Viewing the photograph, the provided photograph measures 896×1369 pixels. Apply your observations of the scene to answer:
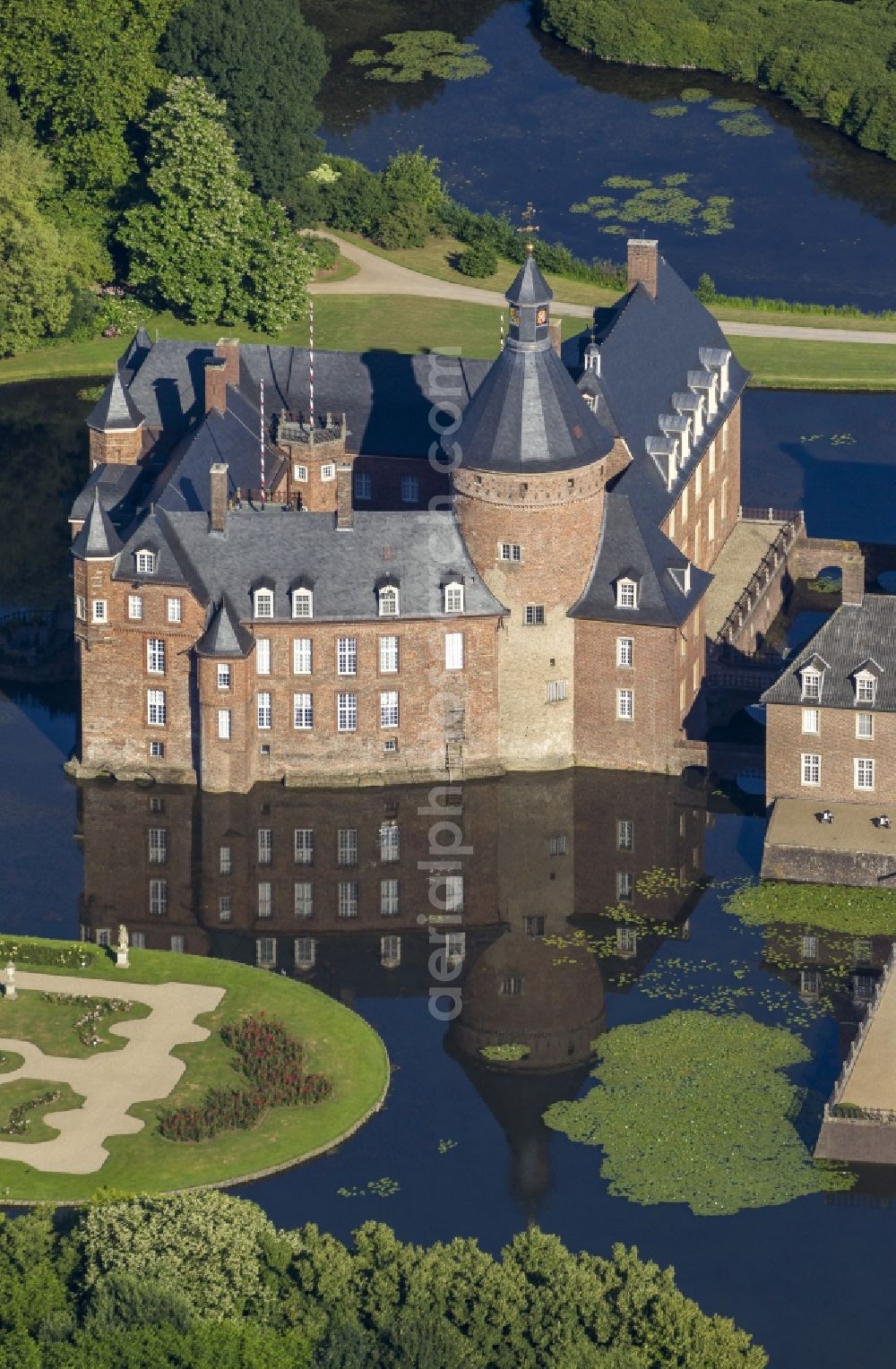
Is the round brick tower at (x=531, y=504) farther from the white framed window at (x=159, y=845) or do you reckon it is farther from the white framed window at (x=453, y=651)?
the white framed window at (x=159, y=845)

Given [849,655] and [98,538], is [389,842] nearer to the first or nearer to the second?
[98,538]

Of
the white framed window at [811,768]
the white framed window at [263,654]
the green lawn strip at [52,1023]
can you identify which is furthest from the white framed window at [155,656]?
the white framed window at [811,768]

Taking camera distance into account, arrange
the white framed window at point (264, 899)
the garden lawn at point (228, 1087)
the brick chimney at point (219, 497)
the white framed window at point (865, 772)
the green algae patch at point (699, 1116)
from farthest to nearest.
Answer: the brick chimney at point (219, 497) < the white framed window at point (865, 772) < the white framed window at point (264, 899) < the green algae patch at point (699, 1116) < the garden lawn at point (228, 1087)

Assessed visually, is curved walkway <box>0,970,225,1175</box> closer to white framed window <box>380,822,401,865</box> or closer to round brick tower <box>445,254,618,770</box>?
white framed window <box>380,822,401,865</box>

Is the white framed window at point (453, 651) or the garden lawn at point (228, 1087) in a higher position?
the white framed window at point (453, 651)

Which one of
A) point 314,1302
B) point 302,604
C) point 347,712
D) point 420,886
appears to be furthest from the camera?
point 347,712

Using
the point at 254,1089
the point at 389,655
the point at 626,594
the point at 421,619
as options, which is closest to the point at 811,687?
the point at 626,594

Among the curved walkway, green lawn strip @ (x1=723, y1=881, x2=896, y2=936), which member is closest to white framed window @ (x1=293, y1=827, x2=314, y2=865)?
the curved walkway
